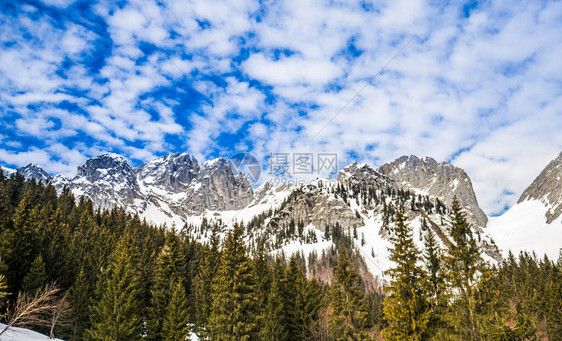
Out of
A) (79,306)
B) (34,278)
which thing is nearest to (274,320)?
(79,306)

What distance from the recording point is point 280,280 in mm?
42938

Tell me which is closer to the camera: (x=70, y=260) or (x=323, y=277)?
(x=70, y=260)

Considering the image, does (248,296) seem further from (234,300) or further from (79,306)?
(79,306)

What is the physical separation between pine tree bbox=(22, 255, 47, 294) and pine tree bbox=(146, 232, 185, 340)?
15798mm

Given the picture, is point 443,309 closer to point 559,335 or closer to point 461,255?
point 461,255

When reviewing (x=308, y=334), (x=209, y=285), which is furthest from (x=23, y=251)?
(x=308, y=334)

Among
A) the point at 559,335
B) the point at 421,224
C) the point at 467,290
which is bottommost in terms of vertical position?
the point at 559,335

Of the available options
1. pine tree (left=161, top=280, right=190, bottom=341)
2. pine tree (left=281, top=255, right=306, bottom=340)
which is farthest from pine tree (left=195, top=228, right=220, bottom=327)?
pine tree (left=281, top=255, right=306, bottom=340)

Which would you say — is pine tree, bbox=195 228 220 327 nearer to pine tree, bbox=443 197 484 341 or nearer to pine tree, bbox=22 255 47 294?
pine tree, bbox=22 255 47 294

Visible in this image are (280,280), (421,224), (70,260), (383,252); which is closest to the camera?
(280,280)

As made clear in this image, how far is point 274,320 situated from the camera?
3753 cm

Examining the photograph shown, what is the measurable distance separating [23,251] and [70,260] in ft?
34.8

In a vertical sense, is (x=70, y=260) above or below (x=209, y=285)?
above

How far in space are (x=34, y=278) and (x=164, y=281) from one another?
720 inches
